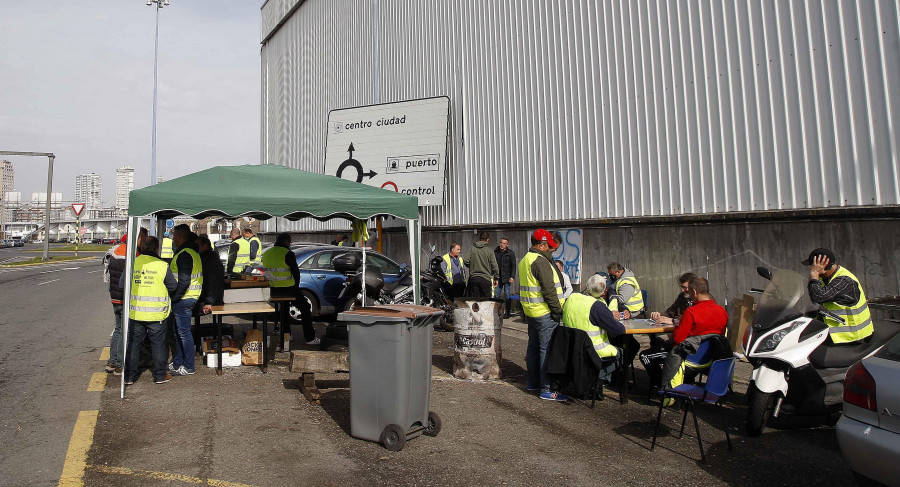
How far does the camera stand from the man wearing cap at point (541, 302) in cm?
730

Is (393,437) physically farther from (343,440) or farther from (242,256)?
(242,256)

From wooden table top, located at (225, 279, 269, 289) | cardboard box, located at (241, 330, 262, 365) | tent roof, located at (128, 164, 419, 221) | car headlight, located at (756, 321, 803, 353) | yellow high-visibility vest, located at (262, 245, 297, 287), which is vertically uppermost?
tent roof, located at (128, 164, 419, 221)

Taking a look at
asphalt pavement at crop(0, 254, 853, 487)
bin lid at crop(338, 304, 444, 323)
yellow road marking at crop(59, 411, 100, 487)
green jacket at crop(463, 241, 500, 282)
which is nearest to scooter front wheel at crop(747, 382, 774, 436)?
asphalt pavement at crop(0, 254, 853, 487)

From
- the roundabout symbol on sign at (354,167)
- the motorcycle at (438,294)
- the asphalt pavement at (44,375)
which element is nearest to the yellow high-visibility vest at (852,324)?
the asphalt pavement at (44,375)

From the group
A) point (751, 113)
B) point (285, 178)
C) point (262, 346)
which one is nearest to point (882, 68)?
point (751, 113)

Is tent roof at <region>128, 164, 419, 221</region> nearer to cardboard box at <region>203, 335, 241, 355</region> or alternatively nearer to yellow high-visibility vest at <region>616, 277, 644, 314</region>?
cardboard box at <region>203, 335, 241, 355</region>

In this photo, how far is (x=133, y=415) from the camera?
21.2 ft

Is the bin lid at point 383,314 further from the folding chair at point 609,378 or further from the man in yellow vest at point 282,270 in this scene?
the man in yellow vest at point 282,270

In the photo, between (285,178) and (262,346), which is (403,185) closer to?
(285,178)

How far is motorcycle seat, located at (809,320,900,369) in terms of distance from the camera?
6.00m

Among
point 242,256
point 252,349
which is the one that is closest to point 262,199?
point 252,349

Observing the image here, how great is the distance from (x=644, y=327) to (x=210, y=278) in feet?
17.9

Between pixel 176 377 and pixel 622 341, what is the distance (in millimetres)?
5346

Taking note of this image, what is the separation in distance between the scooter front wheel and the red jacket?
0.69 m
